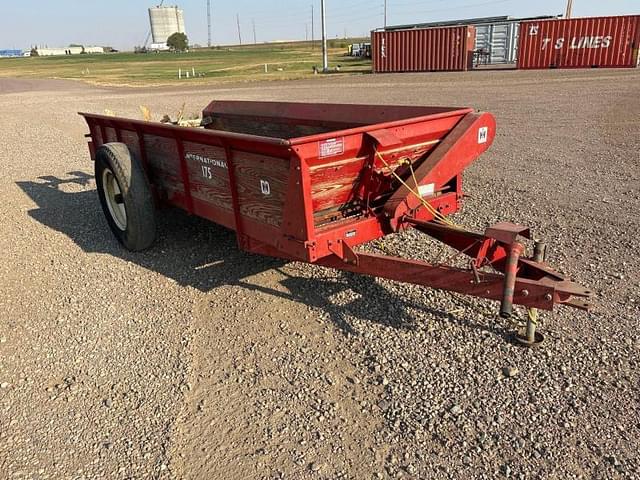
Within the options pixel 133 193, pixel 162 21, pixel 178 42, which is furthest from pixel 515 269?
pixel 162 21

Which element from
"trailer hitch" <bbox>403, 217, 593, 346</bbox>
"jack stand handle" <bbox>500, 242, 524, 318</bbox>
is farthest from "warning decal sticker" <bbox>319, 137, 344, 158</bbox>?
"jack stand handle" <bbox>500, 242, 524, 318</bbox>

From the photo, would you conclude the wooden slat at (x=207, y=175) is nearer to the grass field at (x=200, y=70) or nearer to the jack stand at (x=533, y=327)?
the jack stand at (x=533, y=327)

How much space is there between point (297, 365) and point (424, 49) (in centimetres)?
3097

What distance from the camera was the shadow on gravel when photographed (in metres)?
3.78

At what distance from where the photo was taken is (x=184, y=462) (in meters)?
2.54

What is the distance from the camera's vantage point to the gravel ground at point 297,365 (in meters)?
2.54

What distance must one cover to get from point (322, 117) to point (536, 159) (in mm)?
4366

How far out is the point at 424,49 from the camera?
31141 mm

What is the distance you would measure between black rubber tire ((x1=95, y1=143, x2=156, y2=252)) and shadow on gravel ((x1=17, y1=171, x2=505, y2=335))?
25cm

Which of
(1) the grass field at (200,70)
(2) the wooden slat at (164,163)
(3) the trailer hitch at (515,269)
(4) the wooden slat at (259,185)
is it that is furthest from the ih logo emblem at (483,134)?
(1) the grass field at (200,70)

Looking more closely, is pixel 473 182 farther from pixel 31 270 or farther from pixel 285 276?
pixel 31 270

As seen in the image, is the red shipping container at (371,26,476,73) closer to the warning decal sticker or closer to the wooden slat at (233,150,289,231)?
the wooden slat at (233,150,289,231)

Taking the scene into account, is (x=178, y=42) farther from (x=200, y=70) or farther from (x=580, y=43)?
(x=580, y=43)

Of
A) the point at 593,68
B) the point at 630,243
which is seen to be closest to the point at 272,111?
the point at 630,243
